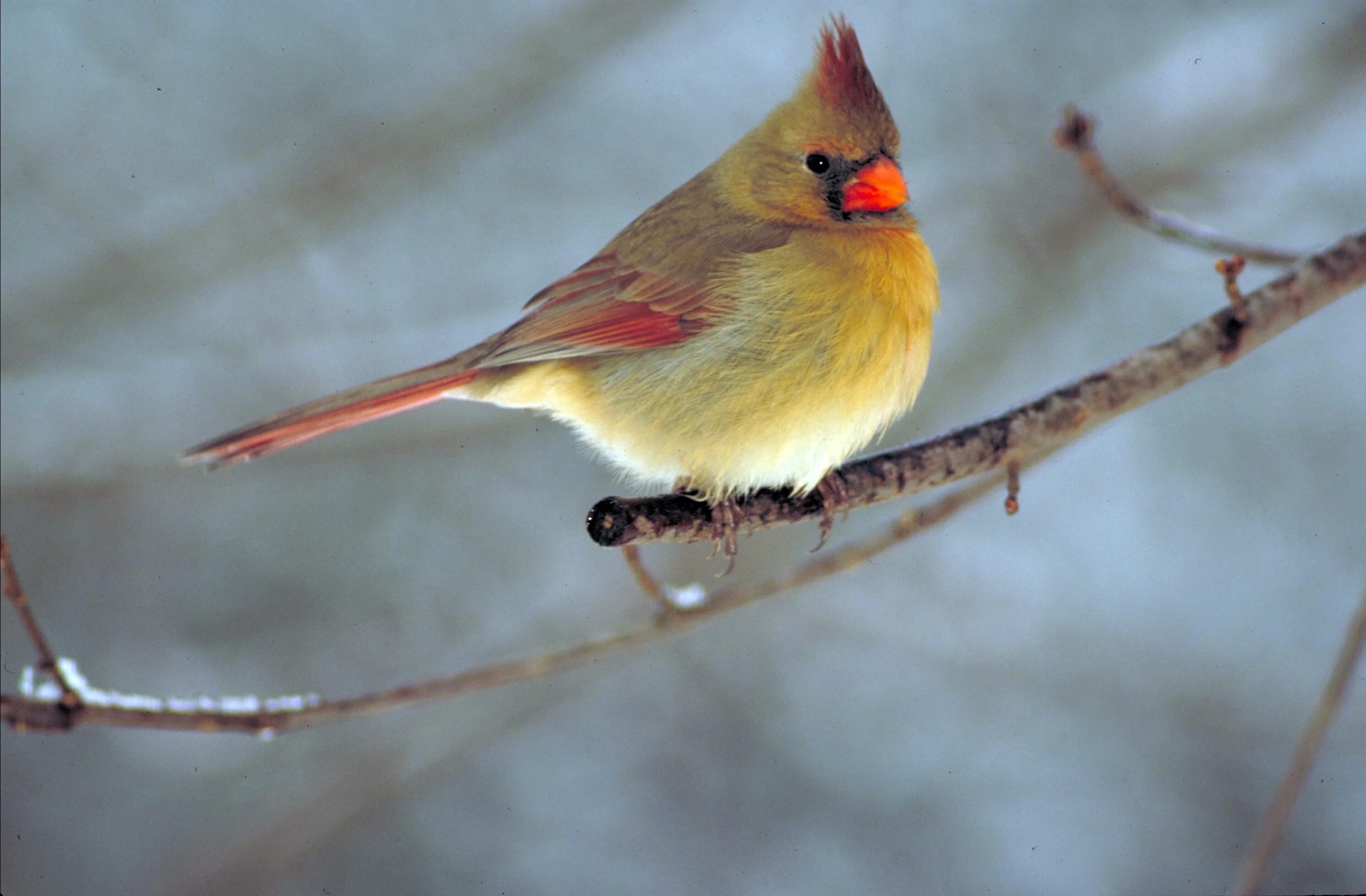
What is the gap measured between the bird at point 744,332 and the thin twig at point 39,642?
54 cm

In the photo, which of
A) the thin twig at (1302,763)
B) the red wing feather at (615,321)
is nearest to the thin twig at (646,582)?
the red wing feather at (615,321)

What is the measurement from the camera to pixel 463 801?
4.06 m

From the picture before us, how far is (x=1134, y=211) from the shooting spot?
235 centimetres

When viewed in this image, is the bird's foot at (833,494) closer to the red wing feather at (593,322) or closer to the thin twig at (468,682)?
the thin twig at (468,682)

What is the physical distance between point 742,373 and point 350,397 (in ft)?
2.41

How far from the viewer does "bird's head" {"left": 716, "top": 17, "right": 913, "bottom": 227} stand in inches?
80.3

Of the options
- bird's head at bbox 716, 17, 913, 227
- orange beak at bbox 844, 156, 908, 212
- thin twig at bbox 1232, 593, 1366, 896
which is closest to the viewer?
thin twig at bbox 1232, 593, 1366, 896

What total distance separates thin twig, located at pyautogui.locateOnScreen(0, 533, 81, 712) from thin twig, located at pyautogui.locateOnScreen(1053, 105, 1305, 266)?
1793mm

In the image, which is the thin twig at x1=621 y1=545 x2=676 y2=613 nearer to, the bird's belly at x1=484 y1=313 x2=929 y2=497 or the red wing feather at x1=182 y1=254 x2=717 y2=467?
the bird's belly at x1=484 y1=313 x2=929 y2=497

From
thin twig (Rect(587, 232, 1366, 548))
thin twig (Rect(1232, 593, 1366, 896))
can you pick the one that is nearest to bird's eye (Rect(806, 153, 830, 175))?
thin twig (Rect(587, 232, 1366, 548))

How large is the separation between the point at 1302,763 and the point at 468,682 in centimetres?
129

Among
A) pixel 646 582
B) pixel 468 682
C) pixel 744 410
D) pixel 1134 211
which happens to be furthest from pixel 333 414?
pixel 1134 211

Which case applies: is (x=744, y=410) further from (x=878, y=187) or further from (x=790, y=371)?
(x=878, y=187)

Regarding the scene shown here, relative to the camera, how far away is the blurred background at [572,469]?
383 cm
